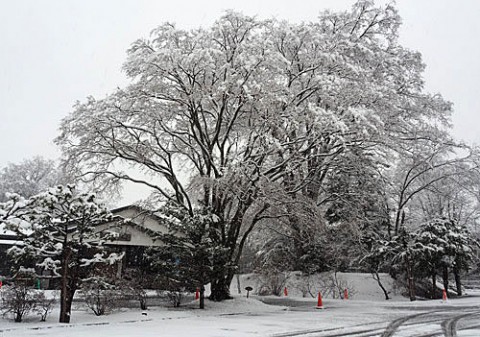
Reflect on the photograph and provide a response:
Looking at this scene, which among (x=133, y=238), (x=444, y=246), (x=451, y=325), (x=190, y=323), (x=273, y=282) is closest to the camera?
(x=451, y=325)

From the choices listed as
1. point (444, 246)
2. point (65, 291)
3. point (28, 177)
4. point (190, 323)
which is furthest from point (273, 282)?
point (28, 177)

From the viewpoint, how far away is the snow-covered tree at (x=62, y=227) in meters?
11.5

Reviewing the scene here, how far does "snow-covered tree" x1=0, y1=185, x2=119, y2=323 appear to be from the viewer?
11500 mm

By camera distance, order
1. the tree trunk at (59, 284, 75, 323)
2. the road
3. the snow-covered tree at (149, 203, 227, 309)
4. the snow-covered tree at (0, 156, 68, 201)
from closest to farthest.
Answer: the road
the tree trunk at (59, 284, 75, 323)
the snow-covered tree at (149, 203, 227, 309)
the snow-covered tree at (0, 156, 68, 201)

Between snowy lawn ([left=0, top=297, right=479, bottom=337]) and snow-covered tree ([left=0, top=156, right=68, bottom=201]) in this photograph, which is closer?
snowy lawn ([left=0, top=297, right=479, bottom=337])

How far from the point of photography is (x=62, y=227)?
40.9 feet

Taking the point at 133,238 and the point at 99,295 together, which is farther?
the point at 133,238

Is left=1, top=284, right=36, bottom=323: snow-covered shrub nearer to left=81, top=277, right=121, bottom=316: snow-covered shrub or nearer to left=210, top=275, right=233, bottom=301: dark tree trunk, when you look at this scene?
left=81, top=277, right=121, bottom=316: snow-covered shrub

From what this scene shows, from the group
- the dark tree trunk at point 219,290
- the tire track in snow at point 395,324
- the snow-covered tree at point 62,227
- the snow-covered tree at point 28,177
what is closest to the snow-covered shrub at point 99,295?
the snow-covered tree at point 62,227

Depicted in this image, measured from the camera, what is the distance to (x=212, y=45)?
57.2 ft

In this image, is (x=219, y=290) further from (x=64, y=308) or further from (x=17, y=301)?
(x=17, y=301)

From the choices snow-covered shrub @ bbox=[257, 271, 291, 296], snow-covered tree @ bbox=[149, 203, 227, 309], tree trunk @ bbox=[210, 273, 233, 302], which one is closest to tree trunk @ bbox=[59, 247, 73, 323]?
snow-covered tree @ bbox=[149, 203, 227, 309]

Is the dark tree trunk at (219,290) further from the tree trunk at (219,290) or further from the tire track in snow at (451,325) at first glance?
the tire track in snow at (451,325)

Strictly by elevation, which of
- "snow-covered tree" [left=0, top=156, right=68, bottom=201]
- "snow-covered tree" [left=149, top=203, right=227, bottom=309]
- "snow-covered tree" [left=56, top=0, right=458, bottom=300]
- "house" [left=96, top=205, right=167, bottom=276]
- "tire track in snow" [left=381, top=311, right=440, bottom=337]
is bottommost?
"tire track in snow" [left=381, top=311, right=440, bottom=337]
